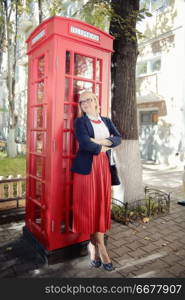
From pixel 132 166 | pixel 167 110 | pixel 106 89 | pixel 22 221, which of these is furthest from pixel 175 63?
pixel 22 221

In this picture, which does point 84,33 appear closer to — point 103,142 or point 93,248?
point 103,142

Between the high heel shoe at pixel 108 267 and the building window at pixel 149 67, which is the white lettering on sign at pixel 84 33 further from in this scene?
the building window at pixel 149 67

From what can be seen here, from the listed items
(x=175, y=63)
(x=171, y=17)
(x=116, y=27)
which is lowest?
(x=116, y=27)

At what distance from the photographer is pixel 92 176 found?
3111 mm

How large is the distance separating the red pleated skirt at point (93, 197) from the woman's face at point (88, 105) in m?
0.56

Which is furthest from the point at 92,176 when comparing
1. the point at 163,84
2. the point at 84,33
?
the point at 163,84

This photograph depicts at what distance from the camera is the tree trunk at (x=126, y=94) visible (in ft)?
16.7

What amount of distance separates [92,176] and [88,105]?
2.97 feet

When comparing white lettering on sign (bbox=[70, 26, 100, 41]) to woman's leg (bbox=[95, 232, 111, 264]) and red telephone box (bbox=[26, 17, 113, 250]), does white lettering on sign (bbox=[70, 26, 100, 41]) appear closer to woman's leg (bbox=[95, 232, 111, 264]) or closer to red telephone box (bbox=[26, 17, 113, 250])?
red telephone box (bbox=[26, 17, 113, 250])

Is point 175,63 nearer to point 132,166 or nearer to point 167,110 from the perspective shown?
point 167,110

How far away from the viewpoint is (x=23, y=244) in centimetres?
391

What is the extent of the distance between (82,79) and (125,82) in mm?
2085

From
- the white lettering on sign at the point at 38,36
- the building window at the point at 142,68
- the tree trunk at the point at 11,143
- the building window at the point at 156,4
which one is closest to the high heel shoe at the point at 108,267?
the white lettering on sign at the point at 38,36

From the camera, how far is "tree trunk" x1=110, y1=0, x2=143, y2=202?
200 inches
